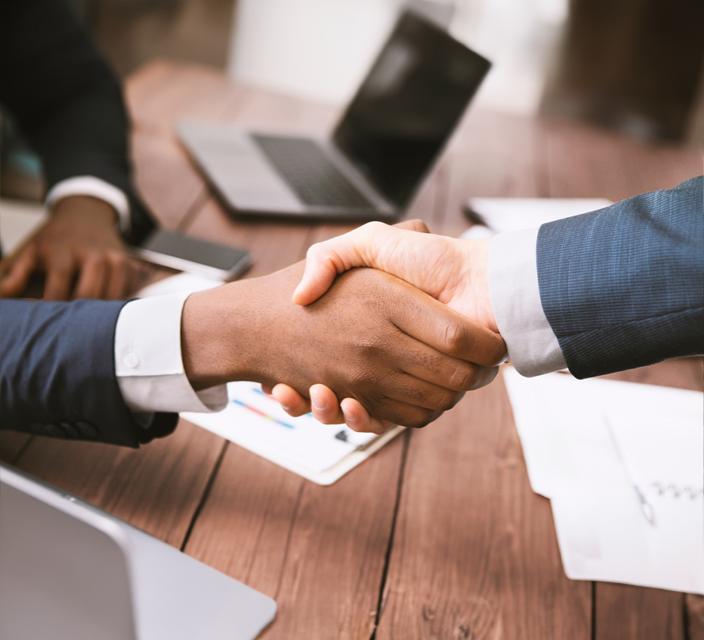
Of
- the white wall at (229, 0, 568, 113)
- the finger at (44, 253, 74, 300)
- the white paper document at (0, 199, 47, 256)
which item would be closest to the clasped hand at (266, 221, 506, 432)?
the finger at (44, 253, 74, 300)

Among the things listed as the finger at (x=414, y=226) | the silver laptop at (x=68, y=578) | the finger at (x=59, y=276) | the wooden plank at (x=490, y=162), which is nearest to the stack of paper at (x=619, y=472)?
the finger at (x=414, y=226)

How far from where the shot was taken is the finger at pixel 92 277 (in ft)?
3.30

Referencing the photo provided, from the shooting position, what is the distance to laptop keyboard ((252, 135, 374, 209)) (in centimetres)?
135

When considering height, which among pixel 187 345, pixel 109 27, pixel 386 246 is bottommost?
pixel 109 27

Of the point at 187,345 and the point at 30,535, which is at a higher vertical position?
the point at 30,535

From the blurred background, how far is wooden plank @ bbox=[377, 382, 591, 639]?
3.04 m

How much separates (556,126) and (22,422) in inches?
57.5

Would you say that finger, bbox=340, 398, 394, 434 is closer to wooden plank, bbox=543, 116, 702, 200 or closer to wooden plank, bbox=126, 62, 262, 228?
wooden plank, bbox=126, 62, 262, 228

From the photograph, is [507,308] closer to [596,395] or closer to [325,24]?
[596,395]

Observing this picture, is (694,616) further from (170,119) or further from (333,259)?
(170,119)

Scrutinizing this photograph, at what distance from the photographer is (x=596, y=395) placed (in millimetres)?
969

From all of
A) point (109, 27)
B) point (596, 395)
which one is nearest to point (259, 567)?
point (596, 395)

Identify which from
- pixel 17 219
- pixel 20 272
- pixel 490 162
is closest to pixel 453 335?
pixel 20 272

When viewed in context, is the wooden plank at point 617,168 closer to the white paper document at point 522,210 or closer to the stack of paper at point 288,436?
the white paper document at point 522,210
